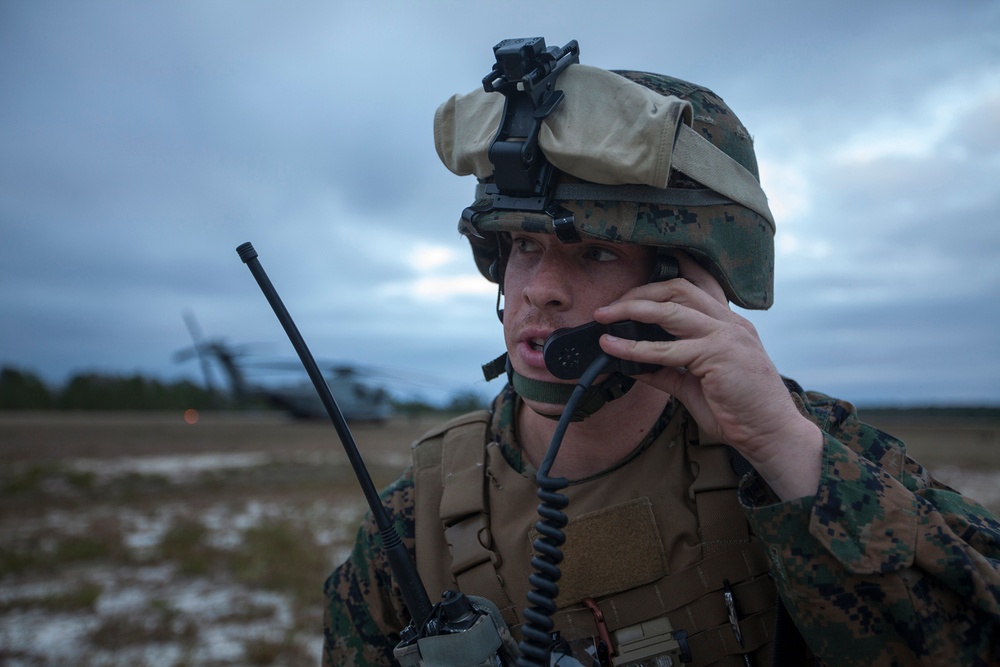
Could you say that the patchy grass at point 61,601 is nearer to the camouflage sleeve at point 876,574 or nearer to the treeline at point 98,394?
the camouflage sleeve at point 876,574

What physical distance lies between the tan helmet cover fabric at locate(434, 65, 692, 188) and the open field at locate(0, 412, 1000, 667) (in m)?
5.09

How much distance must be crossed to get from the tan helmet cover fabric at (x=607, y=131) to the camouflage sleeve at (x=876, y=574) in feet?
3.34

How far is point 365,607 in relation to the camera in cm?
255

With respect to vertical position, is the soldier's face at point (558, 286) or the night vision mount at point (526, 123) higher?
the night vision mount at point (526, 123)

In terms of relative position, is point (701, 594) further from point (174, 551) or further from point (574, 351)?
point (174, 551)

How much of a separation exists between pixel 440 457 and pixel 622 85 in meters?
1.54

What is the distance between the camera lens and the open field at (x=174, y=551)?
241 inches

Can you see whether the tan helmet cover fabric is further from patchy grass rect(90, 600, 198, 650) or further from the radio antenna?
patchy grass rect(90, 600, 198, 650)

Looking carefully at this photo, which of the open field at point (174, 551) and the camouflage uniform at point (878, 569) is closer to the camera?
the camouflage uniform at point (878, 569)

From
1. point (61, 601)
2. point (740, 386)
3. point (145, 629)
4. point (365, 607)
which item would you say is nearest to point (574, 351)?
point (740, 386)

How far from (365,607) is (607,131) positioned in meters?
1.88

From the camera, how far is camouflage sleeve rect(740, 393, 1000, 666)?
1.82 m

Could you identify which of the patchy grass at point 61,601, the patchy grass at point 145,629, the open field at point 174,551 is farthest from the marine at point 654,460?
the patchy grass at point 61,601

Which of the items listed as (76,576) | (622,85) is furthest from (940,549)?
(76,576)
